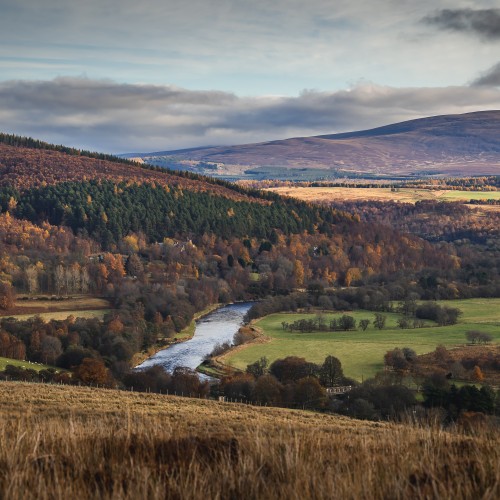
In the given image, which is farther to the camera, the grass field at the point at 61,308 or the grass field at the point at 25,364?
the grass field at the point at 61,308

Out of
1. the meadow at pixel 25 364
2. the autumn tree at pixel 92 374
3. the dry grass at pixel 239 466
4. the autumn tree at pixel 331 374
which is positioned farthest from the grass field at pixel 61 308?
the dry grass at pixel 239 466

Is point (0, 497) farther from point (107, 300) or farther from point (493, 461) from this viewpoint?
point (107, 300)

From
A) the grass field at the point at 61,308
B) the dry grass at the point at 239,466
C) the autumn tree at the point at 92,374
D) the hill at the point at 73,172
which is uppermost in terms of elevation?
the hill at the point at 73,172

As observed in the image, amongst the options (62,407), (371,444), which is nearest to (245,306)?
(62,407)

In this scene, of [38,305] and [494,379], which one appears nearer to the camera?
[494,379]

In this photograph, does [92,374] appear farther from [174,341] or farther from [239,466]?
[239,466]

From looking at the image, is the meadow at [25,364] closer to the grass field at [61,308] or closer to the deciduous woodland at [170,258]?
the deciduous woodland at [170,258]
